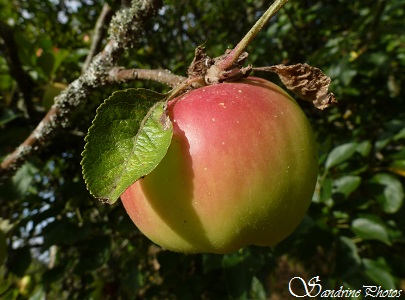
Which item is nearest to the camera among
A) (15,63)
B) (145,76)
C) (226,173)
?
(226,173)

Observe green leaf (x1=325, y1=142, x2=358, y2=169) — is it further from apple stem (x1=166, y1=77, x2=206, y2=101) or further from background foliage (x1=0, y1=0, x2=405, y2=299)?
apple stem (x1=166, y1=77, x2=206, y2=101)

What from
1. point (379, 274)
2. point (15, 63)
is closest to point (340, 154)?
point (379, 274)

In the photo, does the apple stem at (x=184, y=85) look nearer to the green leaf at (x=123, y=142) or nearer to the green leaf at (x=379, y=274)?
the green leaf at (x=123, y=142)

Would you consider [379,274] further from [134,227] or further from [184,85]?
[184,85]

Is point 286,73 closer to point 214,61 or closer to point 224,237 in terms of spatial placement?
point 214,61

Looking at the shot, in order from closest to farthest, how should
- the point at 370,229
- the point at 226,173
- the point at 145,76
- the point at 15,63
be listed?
the point at 226,173
the point at 145,76
the point at 15,63
the point at 370,229

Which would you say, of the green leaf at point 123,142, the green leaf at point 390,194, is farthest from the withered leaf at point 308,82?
the green leaf at point 390,194

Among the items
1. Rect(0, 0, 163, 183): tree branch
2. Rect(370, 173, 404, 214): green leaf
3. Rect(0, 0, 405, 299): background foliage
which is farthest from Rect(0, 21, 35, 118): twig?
Rect(370, 173, 404, 214): green leaf
